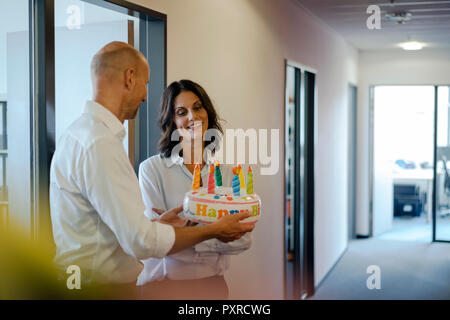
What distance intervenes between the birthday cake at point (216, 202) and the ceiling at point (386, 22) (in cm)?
256

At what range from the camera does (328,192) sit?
5090mm

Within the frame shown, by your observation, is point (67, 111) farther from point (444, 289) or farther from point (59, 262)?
point (444, 289)

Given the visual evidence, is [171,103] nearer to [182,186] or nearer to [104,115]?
[182,186]

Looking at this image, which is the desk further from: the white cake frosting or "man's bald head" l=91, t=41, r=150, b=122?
"man's bald head" l=91, t=41, r=150, b=122

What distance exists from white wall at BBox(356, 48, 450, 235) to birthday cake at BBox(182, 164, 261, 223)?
5.40 meters

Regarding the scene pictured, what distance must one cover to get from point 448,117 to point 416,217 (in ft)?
5.23

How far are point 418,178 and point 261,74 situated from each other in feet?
13.7

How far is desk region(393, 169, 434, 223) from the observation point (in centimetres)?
665

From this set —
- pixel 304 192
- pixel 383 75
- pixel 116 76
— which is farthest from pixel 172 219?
pixel 383 75

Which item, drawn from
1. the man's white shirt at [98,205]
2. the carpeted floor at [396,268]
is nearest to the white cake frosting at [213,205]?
the man's white shirt at [98,205]

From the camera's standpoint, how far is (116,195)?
131 centimetres

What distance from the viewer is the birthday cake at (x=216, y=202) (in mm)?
1575

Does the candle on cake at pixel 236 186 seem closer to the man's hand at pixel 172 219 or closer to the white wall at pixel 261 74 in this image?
the man's hand at pixel 172 219
